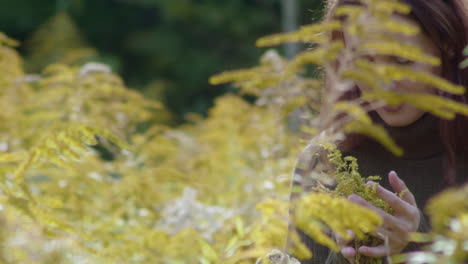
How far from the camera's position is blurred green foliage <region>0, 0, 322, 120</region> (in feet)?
38.6

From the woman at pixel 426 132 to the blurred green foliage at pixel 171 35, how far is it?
9.66 m

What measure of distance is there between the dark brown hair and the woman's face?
0.02 metres

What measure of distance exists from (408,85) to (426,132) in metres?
0.25

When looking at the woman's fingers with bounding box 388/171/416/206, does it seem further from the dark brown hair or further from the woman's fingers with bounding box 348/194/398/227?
the dark brown hair

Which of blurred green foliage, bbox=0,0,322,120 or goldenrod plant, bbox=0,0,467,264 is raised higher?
goldenrod plant, bbox=0,0,467,264

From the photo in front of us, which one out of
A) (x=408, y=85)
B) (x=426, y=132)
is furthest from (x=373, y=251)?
(x=426, y=132)

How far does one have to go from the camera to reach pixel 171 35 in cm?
1224

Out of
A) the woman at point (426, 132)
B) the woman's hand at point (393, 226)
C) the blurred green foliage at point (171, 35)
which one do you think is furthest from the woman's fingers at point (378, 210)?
the blurred green foliage at point (171, 35)

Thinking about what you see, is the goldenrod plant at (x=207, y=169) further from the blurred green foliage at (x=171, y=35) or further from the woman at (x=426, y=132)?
the blurred green foliage at (x=171, y=35)

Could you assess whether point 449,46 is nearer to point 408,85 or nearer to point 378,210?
point 408,85

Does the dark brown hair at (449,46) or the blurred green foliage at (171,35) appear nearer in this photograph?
the dark brown hair at (449,46)

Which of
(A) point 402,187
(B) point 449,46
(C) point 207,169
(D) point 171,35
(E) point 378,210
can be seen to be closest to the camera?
(E) point 378,210

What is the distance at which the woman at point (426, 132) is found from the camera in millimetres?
1529

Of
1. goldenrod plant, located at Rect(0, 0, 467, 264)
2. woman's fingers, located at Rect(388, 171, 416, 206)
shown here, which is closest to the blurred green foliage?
goldenrod plant, located at Rect(0, 0, 467, 264)
